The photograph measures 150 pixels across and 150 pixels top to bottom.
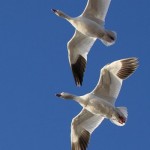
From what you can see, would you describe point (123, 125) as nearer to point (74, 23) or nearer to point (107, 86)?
point (107, 86)

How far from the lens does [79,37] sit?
20.6 meters

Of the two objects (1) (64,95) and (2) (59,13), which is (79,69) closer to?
(1) (64,95)

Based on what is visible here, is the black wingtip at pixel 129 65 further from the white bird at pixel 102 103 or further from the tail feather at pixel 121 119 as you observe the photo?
the tail feather at pixel 121 119

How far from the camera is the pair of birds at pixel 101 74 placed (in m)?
19.2

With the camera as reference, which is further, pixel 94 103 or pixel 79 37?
pixel 79 37

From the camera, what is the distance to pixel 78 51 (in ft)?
67.7

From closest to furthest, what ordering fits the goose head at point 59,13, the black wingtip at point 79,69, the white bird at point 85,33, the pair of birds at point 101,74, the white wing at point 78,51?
the pair of birds at point 101,74
the white bird at point 85,33
the goose head at point 59,13
the black wingtip at point 79,69
the white wing at point 78,51

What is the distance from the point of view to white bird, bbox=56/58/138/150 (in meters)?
19.2

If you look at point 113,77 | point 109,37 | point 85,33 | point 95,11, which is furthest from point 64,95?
point 95,11

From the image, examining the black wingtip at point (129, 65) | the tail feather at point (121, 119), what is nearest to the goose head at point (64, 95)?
the tail feather at point (121, 119)

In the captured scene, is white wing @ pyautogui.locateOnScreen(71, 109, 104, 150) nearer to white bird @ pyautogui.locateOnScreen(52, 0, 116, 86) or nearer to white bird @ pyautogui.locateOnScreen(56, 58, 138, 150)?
white bird @ pyautogui.locateOnScreen(56, 58, 138, 150)

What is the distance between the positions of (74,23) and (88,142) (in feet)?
9.20

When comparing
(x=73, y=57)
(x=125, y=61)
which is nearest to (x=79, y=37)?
(x=73, y=57)

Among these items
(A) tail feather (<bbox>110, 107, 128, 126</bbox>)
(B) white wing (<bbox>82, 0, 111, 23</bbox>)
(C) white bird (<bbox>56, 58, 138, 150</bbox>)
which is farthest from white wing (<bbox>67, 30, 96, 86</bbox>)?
(A) tail feather (<bbox>110, 107, 128, 126</bbox>)
